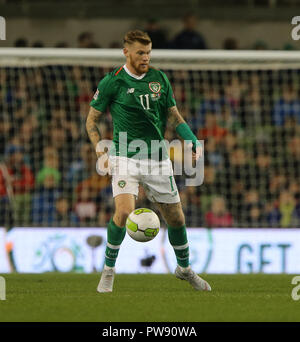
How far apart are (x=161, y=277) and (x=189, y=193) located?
3.25 m

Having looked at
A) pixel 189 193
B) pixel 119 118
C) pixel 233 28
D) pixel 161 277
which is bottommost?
pixel 161 277

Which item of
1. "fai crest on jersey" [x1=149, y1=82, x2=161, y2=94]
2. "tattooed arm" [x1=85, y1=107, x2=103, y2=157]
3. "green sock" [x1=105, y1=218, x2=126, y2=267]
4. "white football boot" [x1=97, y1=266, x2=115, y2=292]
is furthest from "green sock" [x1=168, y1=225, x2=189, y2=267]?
"fai crest on jersey" [x1=149, y1=82, x2=161, y2=94]

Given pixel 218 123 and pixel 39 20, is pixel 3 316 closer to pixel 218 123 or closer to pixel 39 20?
pixel 218 123

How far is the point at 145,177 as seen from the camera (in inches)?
309

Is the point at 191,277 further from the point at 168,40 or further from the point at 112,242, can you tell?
the point at 168,40

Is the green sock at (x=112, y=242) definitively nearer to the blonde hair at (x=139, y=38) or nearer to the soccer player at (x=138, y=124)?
the soccer player at (x=138, y=124)

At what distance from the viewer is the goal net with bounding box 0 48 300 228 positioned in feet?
41.3

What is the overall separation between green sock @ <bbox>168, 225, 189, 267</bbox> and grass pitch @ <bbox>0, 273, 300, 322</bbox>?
31 centimetres

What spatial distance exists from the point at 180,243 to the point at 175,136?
6.06 metres

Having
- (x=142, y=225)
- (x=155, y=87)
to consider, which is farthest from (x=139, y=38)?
(x=142, y=225)

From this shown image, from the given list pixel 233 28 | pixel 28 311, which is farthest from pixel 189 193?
pixel 28 311

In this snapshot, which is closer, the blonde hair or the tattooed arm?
the blonde hair

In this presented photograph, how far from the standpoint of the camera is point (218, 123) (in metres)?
14.3

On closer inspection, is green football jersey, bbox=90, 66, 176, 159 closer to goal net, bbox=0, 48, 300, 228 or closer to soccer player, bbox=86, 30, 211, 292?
soccer player, bbox=86, 30, 211, 292
